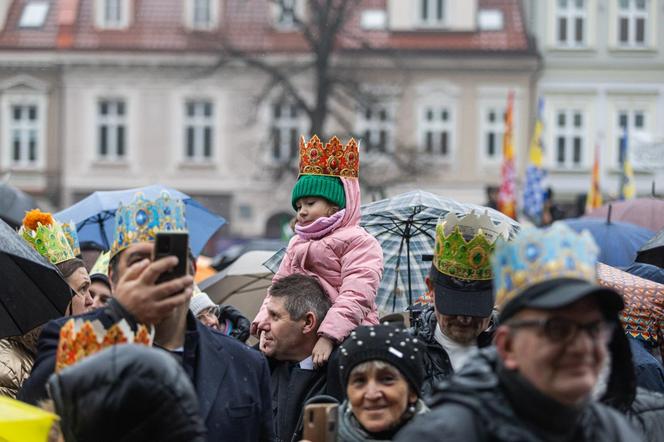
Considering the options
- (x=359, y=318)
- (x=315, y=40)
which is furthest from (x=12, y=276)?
(x=315, y=40)

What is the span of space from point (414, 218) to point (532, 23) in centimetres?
3252

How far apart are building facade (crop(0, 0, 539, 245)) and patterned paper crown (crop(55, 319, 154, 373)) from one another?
33394 millimetres

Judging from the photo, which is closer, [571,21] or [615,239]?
[615,239]

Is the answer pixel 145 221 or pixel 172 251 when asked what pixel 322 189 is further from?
pixel 172 251

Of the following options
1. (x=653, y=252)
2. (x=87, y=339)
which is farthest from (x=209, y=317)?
(x=87, y=339)

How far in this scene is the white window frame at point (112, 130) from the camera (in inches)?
1533

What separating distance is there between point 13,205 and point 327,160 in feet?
21.3

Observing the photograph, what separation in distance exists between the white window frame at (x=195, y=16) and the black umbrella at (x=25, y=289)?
34038 mm

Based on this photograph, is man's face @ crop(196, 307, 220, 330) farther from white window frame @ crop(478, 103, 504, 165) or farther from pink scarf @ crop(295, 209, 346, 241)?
white window frame @ crop(478, 103, 504, 165)

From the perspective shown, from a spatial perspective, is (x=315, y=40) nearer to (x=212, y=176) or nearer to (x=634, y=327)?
(x=212, y=176)

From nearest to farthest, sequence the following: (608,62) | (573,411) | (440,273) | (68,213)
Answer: (573,411) < (440,273) < (68,213) < (608,62)

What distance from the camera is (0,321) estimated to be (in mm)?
5566

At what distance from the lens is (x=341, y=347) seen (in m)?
4.67

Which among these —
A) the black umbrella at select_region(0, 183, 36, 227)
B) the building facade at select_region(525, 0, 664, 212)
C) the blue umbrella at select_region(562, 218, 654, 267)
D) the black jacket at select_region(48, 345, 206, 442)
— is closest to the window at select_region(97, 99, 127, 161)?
the building facade at select_region(525, 0, 664, 212)
